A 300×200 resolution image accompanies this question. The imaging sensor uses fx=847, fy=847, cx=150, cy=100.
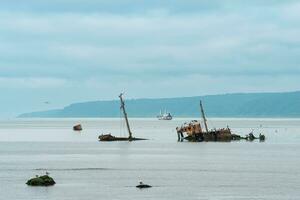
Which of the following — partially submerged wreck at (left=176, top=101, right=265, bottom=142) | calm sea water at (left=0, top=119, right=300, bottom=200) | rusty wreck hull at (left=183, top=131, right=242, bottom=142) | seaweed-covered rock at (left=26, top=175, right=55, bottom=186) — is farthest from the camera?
rusty wreck hull at (left=183, top=131, right=242, bottom=142)

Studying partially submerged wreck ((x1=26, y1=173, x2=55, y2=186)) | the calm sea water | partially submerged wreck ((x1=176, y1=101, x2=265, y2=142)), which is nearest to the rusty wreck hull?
partially submerged wreck ((x1=176, y1=101, x2=265, y2=142))

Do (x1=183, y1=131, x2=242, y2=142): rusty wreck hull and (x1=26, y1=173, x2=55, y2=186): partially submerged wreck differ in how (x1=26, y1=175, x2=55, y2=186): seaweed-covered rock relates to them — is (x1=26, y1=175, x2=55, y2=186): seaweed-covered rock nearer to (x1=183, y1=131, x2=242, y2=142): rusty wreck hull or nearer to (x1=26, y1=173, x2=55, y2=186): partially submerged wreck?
(x1=26, y1=173, x2=55, y2=186): partially submerged wreck

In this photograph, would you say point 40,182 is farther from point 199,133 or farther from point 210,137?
point 210,137

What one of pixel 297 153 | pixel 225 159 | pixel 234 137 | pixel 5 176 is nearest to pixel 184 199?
pixel 5 176

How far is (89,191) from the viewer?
252ft

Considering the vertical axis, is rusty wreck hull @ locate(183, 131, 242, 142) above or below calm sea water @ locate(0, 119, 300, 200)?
above

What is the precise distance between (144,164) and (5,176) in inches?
1080

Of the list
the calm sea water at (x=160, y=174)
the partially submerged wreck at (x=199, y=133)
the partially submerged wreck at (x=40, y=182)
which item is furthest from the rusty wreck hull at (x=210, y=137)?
the partially submerged wreck at (x=40, y=182)

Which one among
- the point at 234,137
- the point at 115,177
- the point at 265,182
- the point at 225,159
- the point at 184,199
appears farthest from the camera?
the point at 234,137

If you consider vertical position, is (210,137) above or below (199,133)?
below

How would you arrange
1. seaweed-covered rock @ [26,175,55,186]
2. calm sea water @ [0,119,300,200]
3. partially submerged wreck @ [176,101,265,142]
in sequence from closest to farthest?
calm sea water @ [0,119,300,200] → seaweed-covered rock @ [26,175,55,186] → partially submerged wreck @ [176,101,265,142]

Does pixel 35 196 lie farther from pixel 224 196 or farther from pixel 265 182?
pixel 265 182

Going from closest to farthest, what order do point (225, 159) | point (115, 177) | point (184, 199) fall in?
point (184, 199) < point (115, 177) < point (225, 159)

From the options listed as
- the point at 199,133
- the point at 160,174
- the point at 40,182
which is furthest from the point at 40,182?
the point at 199,133
